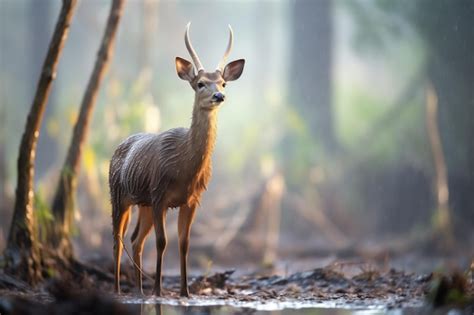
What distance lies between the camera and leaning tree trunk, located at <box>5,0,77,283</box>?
414 inches

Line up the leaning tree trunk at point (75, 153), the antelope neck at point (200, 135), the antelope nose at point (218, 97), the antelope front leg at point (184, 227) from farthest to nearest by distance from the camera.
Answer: the leaning tree trunk at point (75, 153), the antelope front leg at point (184, 227), the antelope neck at point (200, 135), the antelope nose at point (218, 97)

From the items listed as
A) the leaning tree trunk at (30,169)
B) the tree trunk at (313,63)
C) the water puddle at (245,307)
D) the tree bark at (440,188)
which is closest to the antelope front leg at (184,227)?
the water puddle at (245,307)

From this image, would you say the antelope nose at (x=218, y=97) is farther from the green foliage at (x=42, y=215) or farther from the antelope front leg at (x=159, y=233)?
the green foliage at (x=42, y=215)

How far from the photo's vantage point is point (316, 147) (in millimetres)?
23156

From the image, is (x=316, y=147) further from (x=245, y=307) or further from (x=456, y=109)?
(x=245, y=307)

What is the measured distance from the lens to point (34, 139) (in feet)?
34.8

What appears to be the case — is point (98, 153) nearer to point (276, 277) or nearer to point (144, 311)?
point (276, 277)

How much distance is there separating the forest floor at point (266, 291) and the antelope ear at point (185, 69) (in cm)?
236

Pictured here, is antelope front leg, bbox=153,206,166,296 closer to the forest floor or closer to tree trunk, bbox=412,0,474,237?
the forest floor

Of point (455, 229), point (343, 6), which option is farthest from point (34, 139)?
point (343, 6)

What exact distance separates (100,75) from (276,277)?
11.8ft

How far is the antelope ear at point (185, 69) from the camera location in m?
9.59

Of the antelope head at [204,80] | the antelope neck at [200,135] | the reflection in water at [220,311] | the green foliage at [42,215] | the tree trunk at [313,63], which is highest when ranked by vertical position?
the tree trunk at [313,63]

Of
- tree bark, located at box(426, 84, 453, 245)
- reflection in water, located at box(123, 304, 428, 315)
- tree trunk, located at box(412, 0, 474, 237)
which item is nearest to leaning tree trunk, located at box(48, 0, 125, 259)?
reflection in water, located at box(123, 304, 428, 315)
